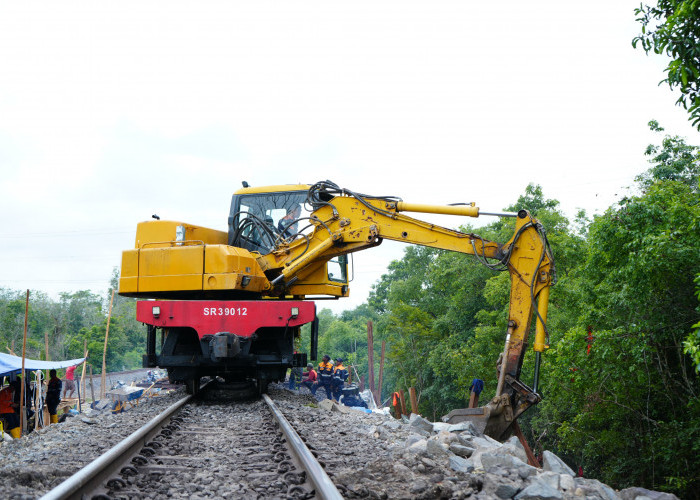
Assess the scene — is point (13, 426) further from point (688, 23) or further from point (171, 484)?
point (688, 23)

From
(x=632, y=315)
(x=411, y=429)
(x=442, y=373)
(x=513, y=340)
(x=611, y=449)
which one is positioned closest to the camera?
(x=411, y=429)

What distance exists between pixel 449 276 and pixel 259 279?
2799 centimetres

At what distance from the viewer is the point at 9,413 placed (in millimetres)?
12867

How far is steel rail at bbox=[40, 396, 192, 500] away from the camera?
3.50 m

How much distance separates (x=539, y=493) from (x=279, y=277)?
654cm

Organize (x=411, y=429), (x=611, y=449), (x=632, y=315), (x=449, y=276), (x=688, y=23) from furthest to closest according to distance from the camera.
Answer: (x=449, y=276) < (x=611, y=449) < (x=632, y=315) < (x=411, y=429) < (x=688, y=23)

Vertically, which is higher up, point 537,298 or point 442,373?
point 537,298

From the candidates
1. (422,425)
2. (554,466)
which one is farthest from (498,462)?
(422,425)

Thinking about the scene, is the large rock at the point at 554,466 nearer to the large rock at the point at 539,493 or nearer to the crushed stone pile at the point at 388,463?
the crushed stone pile at the point at 388,463

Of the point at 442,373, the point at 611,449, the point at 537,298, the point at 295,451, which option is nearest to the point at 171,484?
the point at 295,451

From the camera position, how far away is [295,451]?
5.13 meters

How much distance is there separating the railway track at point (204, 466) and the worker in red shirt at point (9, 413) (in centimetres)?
794

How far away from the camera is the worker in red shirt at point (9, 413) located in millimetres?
12797

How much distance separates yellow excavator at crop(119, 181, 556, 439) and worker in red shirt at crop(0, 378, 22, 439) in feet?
16.6
